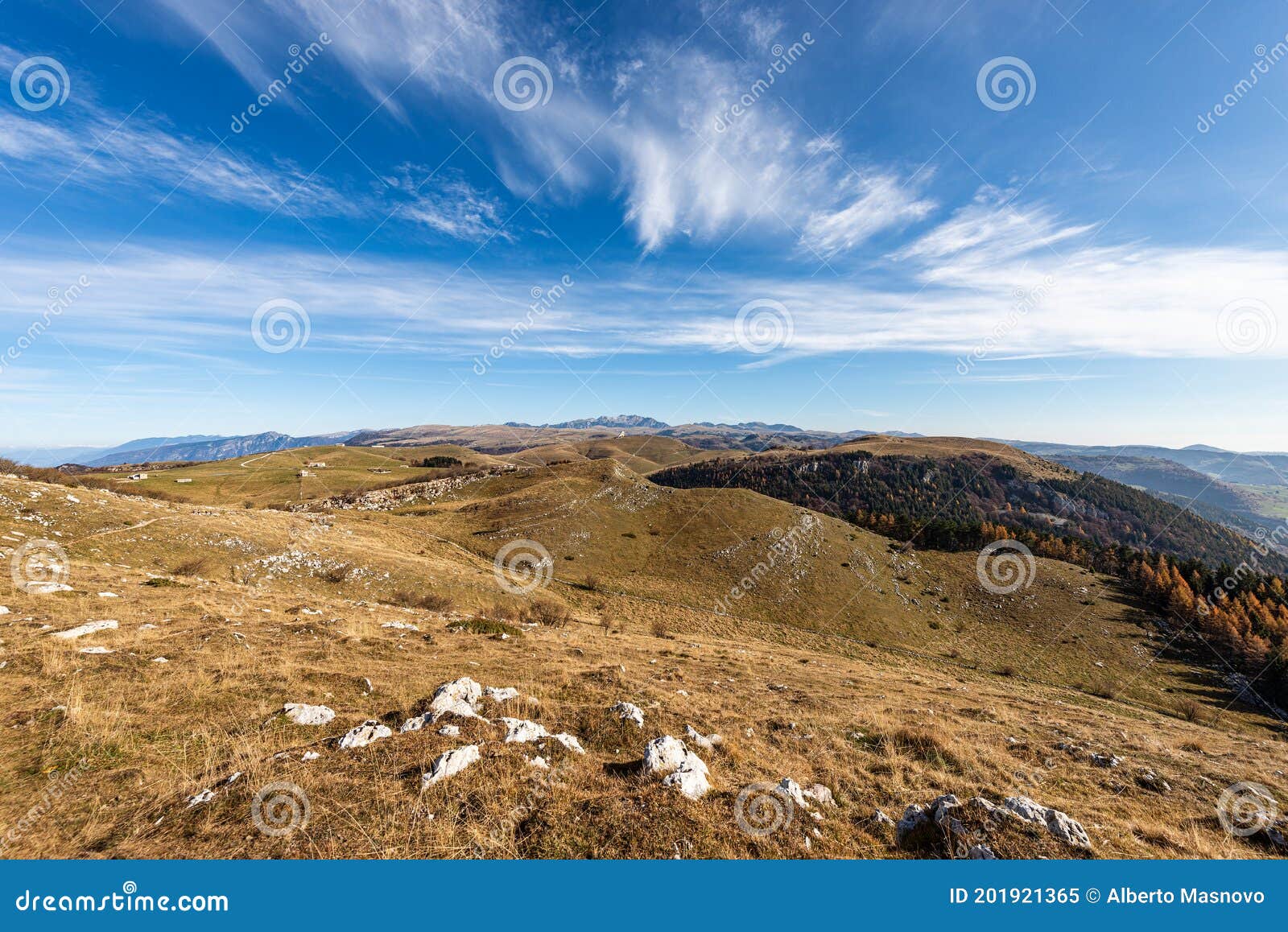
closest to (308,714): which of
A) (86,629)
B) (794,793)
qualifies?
(794,793)

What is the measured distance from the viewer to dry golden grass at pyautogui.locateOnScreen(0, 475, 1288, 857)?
6219 mm

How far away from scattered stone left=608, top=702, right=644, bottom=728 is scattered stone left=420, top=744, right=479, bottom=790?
13.7 feet

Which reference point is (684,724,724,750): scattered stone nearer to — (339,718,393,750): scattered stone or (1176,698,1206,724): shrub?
(339,718,393,750): scattered stone

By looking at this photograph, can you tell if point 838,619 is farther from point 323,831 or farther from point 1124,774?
point 323,831

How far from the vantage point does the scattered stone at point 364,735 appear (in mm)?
8320

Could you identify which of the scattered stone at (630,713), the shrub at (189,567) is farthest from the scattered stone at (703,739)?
the shrub at (189,567)

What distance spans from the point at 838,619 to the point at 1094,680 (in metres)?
26.1

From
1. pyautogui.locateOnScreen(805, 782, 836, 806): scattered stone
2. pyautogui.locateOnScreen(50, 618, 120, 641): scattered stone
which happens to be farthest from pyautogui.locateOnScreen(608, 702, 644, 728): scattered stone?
pyautogui.locateOnScreen(50, 618, 120, 641): scattered stone

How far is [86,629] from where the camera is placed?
13.8 meters

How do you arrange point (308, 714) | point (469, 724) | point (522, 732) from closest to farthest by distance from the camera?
point (522, 732) < point (469, 724) < point (308, 714)

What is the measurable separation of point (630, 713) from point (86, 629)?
56.2 feet

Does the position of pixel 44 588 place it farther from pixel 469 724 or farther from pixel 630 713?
pixel 630 713

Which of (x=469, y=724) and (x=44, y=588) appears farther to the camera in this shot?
(x=44, y=588)

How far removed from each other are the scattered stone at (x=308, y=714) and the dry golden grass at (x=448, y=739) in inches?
8.5
